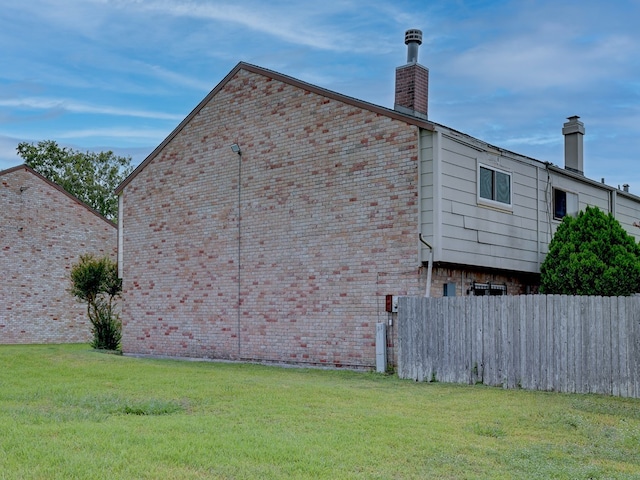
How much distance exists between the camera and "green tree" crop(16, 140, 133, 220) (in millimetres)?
47188

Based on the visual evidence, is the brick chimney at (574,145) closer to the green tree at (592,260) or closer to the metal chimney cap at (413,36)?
the green tree at (592,260)

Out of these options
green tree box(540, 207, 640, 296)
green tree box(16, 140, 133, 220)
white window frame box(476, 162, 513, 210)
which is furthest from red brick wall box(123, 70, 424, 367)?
green tree box(16, 140, 133, 220)

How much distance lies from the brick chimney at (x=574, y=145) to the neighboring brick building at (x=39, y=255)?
60.7 ft

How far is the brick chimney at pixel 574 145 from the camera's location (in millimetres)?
21547

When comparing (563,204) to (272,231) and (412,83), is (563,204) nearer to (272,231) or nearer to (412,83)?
(412,83)

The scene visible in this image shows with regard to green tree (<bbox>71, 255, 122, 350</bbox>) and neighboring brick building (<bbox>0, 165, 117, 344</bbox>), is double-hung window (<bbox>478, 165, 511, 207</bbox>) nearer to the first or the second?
green tree (<bbox>71, 255, 122, 350</bbox>)

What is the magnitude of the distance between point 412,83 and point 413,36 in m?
1.13

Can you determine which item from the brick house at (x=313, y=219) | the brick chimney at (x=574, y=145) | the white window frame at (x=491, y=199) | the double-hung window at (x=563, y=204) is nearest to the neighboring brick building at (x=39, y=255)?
the brick house at (x=313, y=219)

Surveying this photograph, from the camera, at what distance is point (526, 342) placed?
40.4ft

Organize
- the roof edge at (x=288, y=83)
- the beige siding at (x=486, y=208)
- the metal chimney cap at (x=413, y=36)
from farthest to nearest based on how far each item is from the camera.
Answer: the metal chimney cap at (x=413, y=36) → the roof edge at (x=288, y=83) → the beige siding at (x=486, y=208)

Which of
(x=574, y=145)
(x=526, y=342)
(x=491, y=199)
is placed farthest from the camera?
(x=574, y=145)

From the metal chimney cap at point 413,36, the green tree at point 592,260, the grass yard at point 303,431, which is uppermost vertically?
the metal chimney cap at point 413,36

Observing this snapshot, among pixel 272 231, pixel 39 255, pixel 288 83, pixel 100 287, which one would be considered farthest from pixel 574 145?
pixel 39 255

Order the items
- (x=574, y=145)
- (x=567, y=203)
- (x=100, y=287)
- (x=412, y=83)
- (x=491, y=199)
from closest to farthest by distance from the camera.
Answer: (x=491, y=199), (x=412, y=83), (x=567, y=203), (x=574, y=145), (x=100, y=287)
